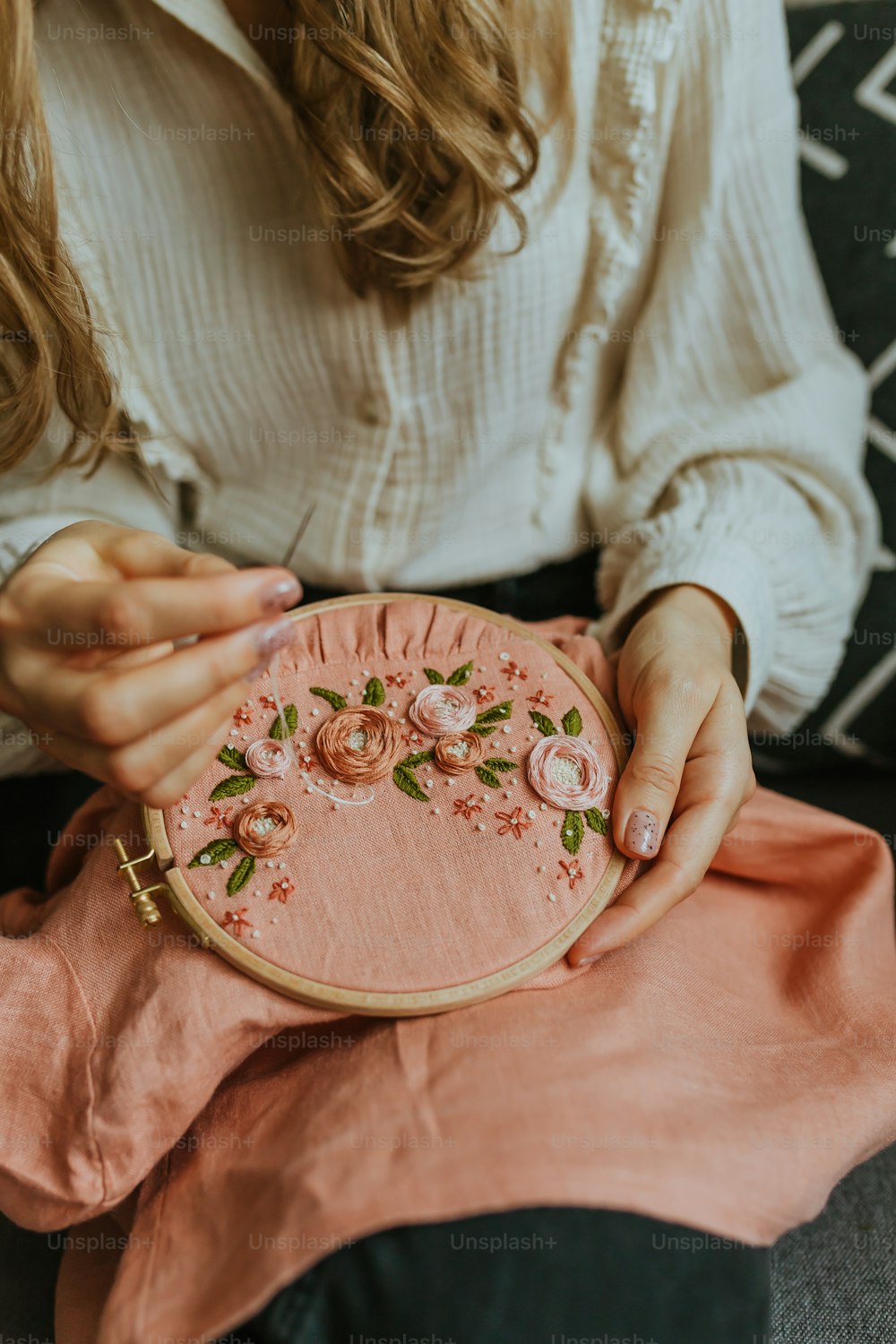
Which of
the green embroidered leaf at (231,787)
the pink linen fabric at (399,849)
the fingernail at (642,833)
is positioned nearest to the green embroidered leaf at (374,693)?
the pink linen fabric at (399,849)

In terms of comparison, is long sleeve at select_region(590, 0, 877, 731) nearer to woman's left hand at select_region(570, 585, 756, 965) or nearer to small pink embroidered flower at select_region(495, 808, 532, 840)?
woman's left hand at select_region(570, 585, 756, 965)

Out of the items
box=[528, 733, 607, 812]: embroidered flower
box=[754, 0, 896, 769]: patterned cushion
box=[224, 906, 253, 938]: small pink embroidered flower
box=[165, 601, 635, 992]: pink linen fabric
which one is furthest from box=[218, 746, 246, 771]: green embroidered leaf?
box=[754, 0, 896, 769]: patterned cushion

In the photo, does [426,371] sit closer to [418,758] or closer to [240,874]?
[418,758]

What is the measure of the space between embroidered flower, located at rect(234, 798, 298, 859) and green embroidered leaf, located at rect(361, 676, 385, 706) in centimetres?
11

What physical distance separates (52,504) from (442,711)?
0.47 metres

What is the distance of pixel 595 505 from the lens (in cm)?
100

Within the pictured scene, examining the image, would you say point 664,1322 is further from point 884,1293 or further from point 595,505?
point 595,505

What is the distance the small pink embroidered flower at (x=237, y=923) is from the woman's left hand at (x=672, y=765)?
224 millimetres

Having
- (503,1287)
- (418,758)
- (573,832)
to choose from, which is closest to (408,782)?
(418,758)

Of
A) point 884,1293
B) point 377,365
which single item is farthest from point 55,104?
point 884,1293

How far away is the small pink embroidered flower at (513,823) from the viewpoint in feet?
2.01

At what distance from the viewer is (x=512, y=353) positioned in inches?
34.3

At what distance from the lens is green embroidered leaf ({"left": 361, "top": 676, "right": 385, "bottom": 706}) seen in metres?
0.67

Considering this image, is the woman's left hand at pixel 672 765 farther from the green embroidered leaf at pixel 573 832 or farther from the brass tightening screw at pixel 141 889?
the brass tightening screw at pixel 141 889
